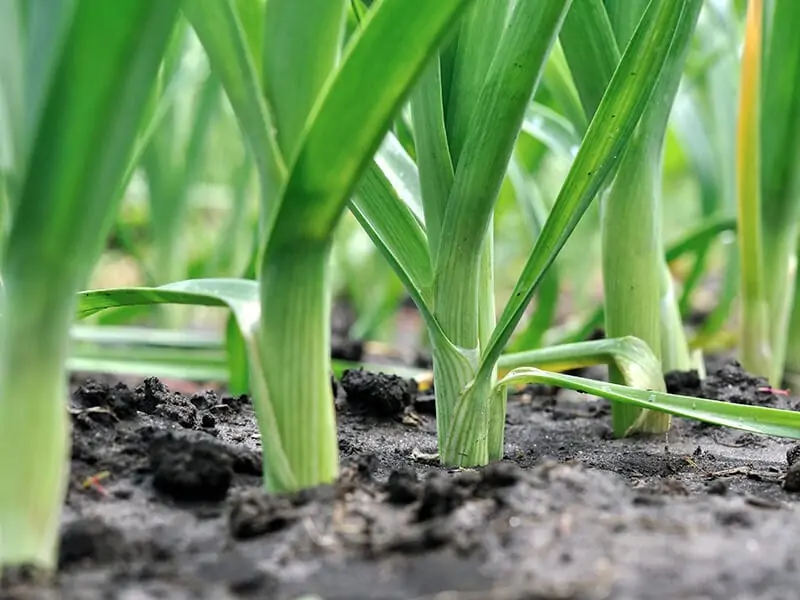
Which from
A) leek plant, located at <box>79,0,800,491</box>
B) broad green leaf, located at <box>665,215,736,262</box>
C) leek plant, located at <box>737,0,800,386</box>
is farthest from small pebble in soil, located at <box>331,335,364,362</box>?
leek plant, located at <box>79,0,800,491</box>

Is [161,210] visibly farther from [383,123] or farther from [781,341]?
[383,123]

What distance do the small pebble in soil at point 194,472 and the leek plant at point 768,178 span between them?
0.84m

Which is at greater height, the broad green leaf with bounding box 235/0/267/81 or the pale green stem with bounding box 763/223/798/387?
the broad green leaf with bounding box 235/0/267/81

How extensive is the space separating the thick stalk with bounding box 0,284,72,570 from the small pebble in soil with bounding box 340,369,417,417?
1.70 ft

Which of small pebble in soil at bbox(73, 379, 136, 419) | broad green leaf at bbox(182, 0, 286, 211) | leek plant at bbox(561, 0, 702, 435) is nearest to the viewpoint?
broad green leaf at bbox(182, 0, 286, 211)

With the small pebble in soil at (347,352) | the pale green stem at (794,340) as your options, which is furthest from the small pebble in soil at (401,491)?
the small pebble in soil at (347,352)

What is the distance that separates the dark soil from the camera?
1.52 ft

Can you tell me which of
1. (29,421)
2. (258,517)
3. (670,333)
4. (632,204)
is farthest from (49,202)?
(670,333)

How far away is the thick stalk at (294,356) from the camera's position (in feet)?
1.85

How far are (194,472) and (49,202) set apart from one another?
0.73 ft

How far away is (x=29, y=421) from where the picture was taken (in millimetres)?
479

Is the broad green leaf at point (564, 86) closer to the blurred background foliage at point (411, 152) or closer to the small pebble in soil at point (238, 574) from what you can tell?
the blurred background foliage at point (411, 152)

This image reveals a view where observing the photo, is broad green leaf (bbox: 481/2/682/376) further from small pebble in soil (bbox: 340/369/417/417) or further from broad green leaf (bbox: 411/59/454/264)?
small pebble in soil (bbox: 340/369/417/417)

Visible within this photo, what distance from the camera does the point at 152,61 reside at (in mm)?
475
